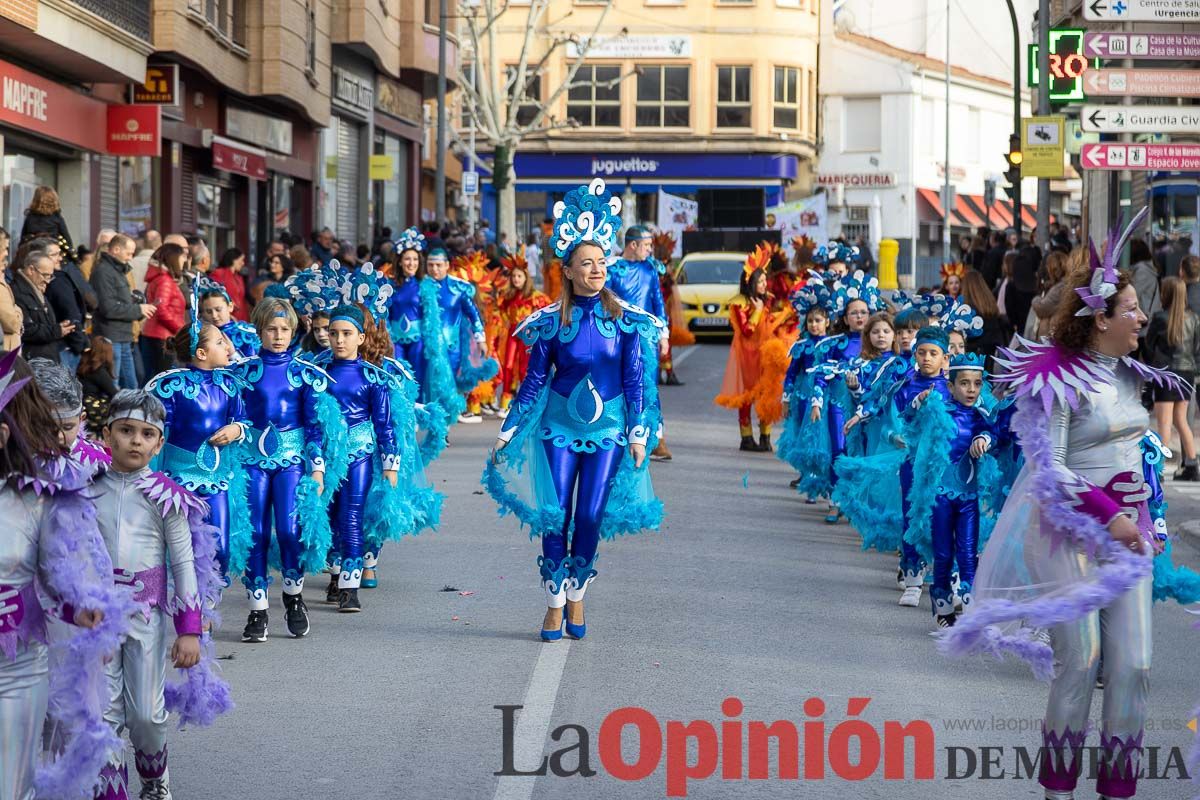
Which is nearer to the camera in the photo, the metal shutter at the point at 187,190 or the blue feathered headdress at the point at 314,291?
the blue feathered headdress at the point at 314,291

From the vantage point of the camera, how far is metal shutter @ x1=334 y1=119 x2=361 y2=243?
42.1m

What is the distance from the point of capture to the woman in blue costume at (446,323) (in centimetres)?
1831

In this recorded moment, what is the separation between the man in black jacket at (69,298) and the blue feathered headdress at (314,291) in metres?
4.97

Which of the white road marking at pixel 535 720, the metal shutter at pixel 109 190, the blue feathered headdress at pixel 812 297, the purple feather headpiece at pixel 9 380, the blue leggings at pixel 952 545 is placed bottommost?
the white road marking at pixel 535 720

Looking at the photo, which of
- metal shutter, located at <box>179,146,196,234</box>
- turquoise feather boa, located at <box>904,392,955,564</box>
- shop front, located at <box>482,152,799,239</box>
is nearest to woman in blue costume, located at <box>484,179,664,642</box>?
turquoise feather boa, located at <box>904,392,955,564</box>

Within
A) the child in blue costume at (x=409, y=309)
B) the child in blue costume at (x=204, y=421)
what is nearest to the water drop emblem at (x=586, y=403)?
the child in blue costume at (x=204, y=421)

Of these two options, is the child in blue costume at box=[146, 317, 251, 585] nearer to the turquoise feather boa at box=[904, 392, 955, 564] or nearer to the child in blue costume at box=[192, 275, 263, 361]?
the child in blue costume at box=[192, 275, 263, 361]

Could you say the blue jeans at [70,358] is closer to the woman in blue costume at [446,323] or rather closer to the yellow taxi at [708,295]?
the woman in blue costume at [446,323]

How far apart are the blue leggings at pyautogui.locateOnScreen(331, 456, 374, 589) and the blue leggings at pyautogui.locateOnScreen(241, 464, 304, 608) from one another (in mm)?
592

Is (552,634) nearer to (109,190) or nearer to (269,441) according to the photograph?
(269,441)

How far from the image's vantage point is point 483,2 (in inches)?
1924

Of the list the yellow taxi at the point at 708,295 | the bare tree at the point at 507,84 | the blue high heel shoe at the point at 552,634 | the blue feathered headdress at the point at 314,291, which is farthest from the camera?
the bare tree at the point at 507,84

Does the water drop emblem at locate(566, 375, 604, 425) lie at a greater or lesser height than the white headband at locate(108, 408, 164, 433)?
lesser

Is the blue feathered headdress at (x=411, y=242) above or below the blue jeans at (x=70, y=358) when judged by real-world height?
above
